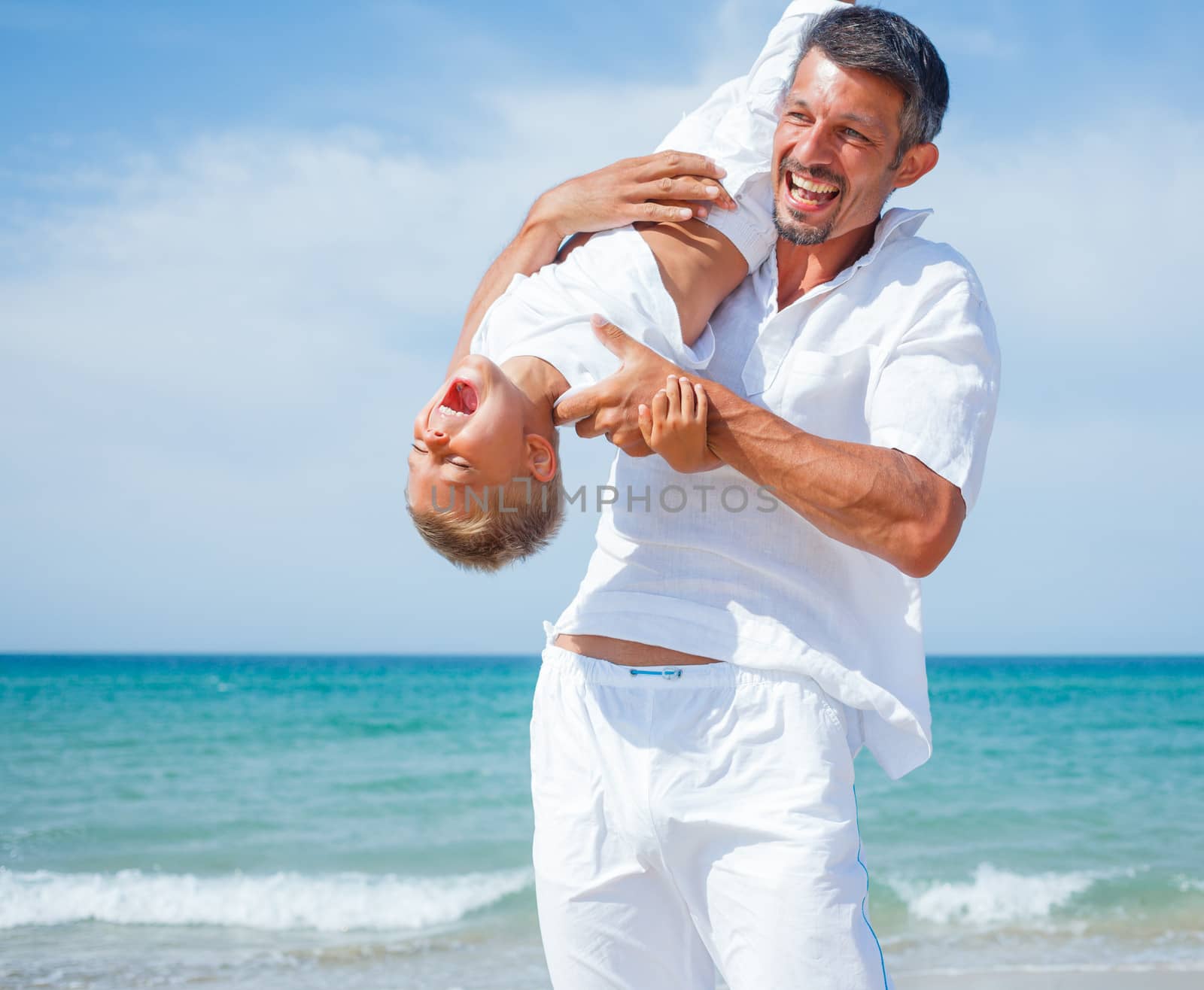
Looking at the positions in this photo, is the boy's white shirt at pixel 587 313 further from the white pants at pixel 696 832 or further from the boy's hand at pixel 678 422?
the white pants at pixel 696 832

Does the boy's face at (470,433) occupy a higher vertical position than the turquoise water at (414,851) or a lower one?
higher

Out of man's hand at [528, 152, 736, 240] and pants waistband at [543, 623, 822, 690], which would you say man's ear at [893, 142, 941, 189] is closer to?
man's hand at [528, 152, 736, 240]

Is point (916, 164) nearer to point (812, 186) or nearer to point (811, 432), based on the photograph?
point (812, 186)

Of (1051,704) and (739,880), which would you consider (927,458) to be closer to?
(739,880)

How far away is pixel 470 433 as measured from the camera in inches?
72.4

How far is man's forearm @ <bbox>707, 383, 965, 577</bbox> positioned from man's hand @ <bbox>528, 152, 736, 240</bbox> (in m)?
0.50

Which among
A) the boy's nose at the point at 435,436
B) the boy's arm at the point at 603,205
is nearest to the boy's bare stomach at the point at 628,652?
the boy's nose at the point at 435,436

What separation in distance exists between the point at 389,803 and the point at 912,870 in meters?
5.73

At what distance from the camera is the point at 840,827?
5.63 feet

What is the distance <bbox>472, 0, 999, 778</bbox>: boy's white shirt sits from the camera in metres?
1.80

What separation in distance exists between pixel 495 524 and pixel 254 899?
7057 millimetres

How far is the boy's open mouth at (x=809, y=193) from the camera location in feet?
6.33

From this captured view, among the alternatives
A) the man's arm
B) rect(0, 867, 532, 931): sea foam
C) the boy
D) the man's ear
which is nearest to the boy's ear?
the boy

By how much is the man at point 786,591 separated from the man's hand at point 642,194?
14 centimetres
